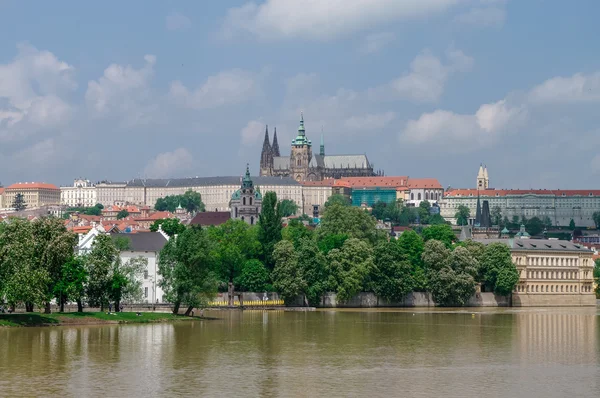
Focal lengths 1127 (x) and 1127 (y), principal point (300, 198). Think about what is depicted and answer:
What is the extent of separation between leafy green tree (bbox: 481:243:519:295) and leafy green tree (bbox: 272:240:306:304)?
26.0m

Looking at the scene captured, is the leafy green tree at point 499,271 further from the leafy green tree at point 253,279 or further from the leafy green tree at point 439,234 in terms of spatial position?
the leafy green tree at point 253,279

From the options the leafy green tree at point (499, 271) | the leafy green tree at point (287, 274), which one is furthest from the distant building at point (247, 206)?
the leafy green tree at point (287, 274)

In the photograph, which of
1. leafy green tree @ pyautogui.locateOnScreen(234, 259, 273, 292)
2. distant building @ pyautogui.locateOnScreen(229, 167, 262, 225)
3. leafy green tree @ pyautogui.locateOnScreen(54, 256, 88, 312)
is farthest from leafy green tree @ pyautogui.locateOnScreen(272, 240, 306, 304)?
distant building @ pyautogui.locateOnScreen(229, 167, 262, 225)

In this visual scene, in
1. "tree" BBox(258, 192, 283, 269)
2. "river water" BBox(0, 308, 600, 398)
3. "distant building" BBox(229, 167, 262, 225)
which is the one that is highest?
"distant building" BBox(229, 167, 262, 225)

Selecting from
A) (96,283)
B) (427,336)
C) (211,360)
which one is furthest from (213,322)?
(211,360)

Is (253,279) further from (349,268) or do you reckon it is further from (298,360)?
(298,360)

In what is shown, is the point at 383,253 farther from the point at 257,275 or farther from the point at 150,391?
the point at 150,391

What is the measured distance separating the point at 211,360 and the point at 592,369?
17339 millimetres

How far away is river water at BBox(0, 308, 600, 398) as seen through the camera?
43.3 meters

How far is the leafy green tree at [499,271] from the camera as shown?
401 feet

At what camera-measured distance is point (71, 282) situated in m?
72.4

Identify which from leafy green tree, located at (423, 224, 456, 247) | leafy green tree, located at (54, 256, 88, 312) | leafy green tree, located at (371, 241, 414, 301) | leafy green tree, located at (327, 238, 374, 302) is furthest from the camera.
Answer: leafy green tree, located at (423, 224, 456, 247)

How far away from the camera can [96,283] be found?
244 ft

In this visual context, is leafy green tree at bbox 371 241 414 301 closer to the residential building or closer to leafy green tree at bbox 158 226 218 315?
the residential building
